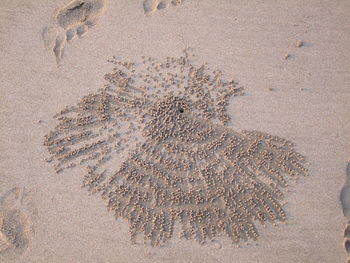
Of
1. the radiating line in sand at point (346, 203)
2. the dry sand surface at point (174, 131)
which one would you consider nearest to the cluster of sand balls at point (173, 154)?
the dry sand surface at point (174, 131)

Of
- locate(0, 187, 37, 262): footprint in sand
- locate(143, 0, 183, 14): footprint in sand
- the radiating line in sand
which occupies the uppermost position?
locate(143, 0, 183, 14): footprint in sand

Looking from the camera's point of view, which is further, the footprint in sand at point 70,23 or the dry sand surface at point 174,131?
the footprint in sand at point 70,23

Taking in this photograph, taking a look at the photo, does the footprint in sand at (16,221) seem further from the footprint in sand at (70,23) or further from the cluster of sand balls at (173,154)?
the footprint in sand at (70,23)

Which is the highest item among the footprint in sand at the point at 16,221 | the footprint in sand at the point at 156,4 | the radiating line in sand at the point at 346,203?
the footprint in sand at the point at 156,4

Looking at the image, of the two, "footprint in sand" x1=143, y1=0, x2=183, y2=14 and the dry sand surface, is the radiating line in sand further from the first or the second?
"footprint in sand" x1=143, y1=0, x2=183, y2=14

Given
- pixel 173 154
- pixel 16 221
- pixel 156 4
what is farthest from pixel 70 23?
pixel 16 221

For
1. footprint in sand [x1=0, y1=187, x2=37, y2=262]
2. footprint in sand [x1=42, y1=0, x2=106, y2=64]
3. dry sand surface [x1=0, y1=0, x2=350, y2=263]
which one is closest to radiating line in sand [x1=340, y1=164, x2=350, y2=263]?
dry sand surface [x1=0, y1=0, x2=350, y2=263]
